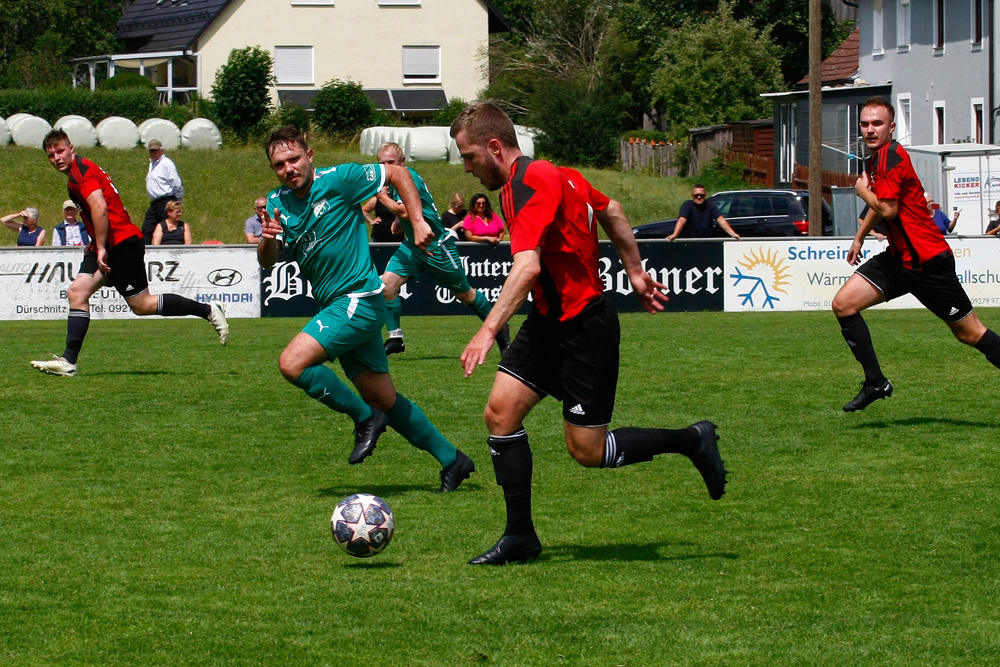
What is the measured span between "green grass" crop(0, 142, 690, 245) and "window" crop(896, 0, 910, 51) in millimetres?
8509

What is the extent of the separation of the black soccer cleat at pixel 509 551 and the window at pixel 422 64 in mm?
56763

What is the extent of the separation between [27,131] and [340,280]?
37696mm

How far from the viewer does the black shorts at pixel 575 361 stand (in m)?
5.88

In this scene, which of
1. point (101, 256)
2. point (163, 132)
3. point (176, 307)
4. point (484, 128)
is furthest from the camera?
point (163, 132)

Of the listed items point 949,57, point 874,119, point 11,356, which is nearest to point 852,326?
point 874,119

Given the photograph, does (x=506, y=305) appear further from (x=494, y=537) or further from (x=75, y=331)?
(x=75, y=331)

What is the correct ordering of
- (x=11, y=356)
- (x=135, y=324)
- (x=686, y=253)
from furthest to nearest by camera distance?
(x=686, y=253) < (x=135, y=324) < (x=11, y=356)

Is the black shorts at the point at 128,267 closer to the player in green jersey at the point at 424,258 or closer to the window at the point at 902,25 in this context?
the player in green jersey at the point at 424,258

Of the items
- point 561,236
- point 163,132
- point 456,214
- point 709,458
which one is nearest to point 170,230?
point 456,214

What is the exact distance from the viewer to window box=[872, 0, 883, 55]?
1832 inches

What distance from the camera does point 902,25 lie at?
148ft

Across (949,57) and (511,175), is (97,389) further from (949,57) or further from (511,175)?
(949,57)

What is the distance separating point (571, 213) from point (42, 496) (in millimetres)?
3501

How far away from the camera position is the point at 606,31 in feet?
207
